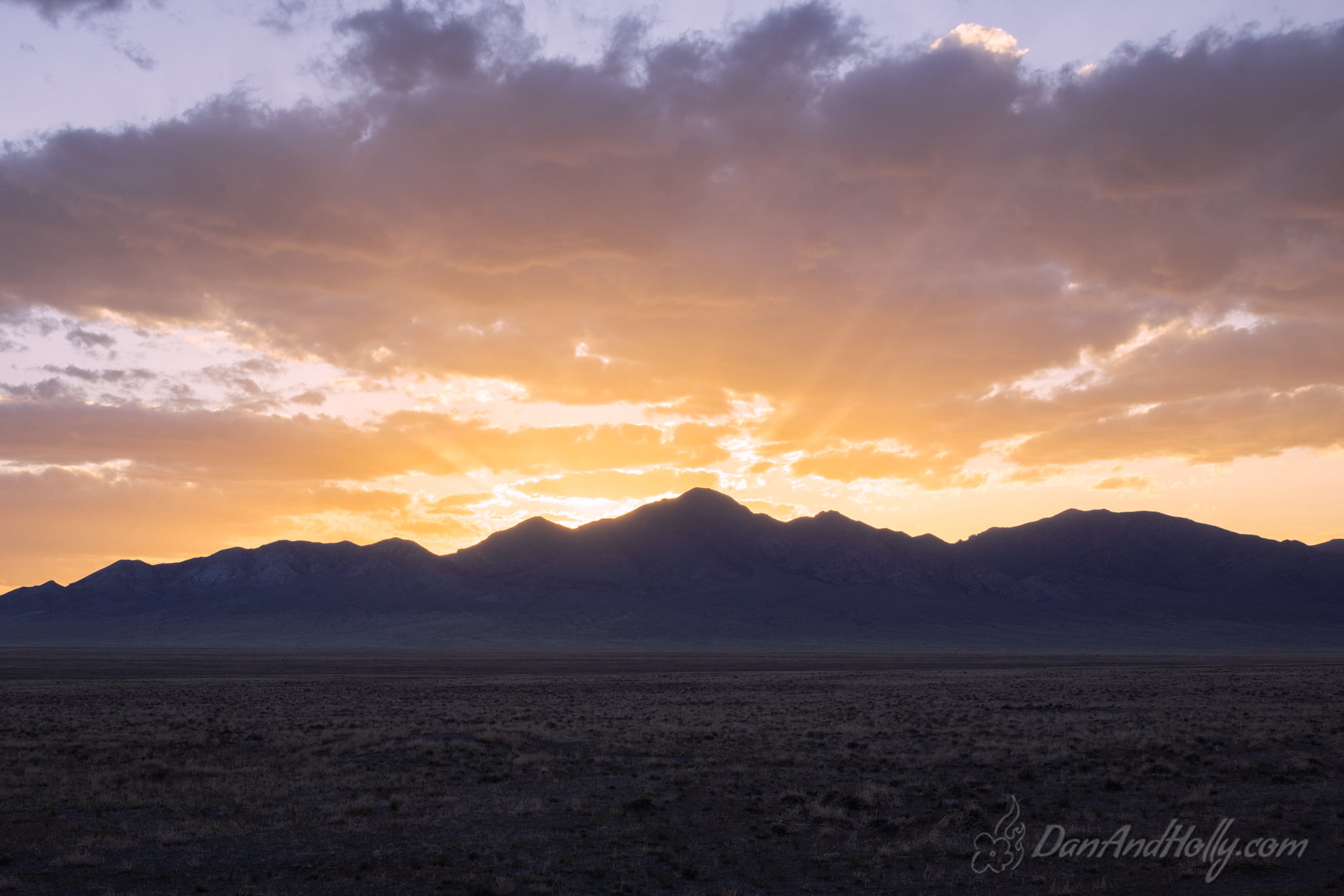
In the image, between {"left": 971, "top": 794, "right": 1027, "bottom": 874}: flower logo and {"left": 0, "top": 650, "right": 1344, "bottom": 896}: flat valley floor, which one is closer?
{"left": 0, "top": 650, "right": 1344, "bottom": 896}: flat valley floor

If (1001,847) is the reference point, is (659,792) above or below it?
above

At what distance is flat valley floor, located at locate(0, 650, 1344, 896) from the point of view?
14.5 meters

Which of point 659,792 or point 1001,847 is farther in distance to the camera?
point 659,792

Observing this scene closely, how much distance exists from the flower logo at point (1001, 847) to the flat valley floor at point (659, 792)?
6.7 inches

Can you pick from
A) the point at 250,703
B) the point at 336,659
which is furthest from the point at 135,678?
the point at 336,659

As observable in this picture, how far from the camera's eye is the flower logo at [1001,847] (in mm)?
14875

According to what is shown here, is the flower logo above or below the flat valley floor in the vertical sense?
below

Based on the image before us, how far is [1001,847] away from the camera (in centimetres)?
1588

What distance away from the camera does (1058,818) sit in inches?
706

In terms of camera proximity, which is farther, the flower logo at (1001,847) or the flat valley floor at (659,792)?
Result: the flower logo at (1001,847)

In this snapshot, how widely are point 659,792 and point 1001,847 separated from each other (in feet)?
25.0

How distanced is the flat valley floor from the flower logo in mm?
169

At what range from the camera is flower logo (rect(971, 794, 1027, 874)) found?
48.8 feet

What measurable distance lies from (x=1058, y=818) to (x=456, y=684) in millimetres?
47845
